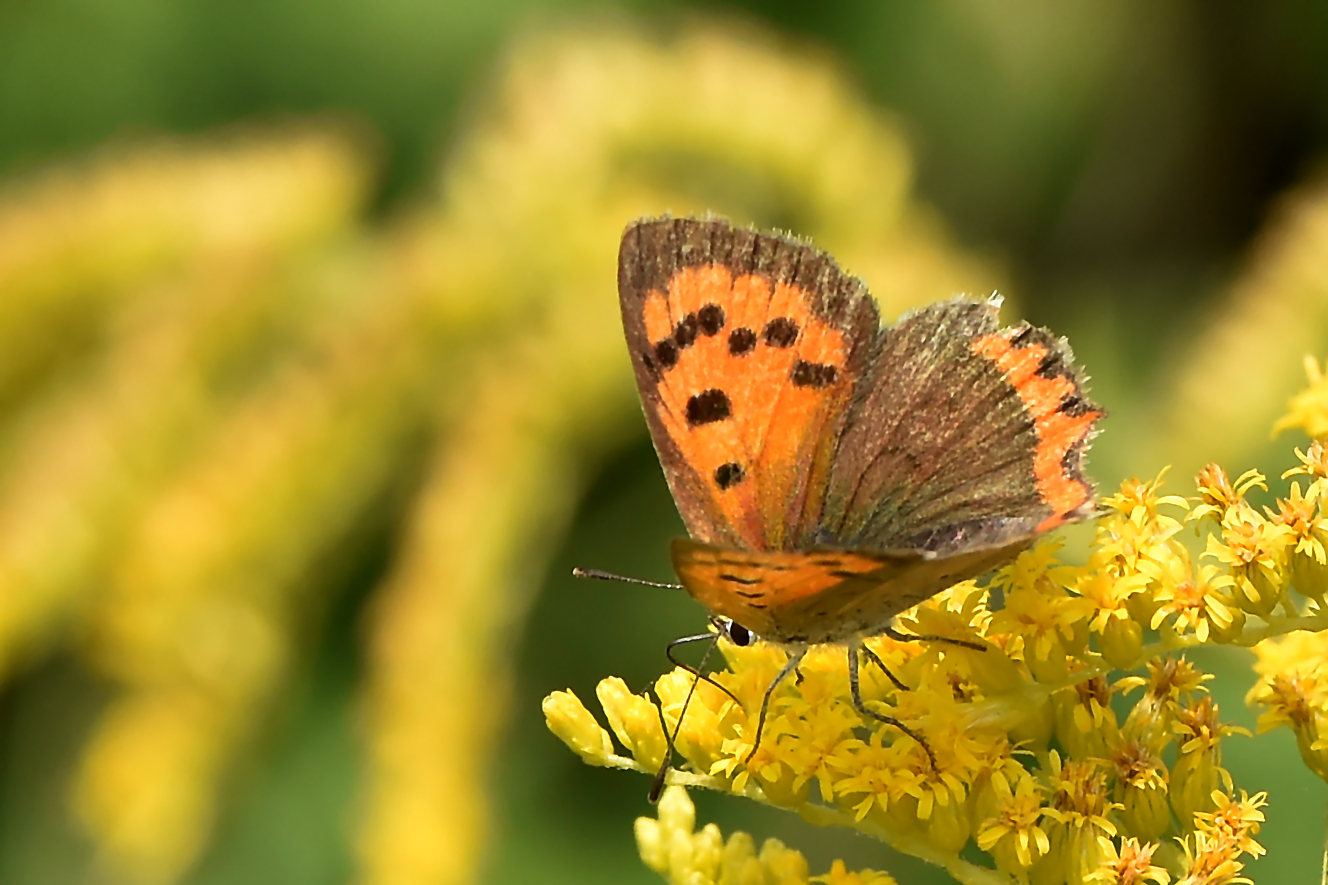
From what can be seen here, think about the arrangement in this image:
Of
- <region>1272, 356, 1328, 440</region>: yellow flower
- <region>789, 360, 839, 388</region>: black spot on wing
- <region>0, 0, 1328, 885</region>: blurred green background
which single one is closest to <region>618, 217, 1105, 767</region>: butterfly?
<region>789, 360, 839, 388</region>: black spot on wing

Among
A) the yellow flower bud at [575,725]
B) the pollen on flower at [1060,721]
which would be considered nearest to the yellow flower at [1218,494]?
the pollen on flower at [1060,721]

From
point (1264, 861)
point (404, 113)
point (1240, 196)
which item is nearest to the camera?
point (1264, 861)

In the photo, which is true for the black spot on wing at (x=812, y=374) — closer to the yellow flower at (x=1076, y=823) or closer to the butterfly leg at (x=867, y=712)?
the butterfly leg at (x=867, y=712)

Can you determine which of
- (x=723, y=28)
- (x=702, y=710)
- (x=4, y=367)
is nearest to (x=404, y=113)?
(x=723, y=28)

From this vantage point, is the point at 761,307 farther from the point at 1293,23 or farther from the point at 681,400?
the point at 1293,23

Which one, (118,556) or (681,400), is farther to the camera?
(118,556)

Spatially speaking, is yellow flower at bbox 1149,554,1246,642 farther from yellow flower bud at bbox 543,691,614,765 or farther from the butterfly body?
yellow flower bud at bbox 543,691,614,765
